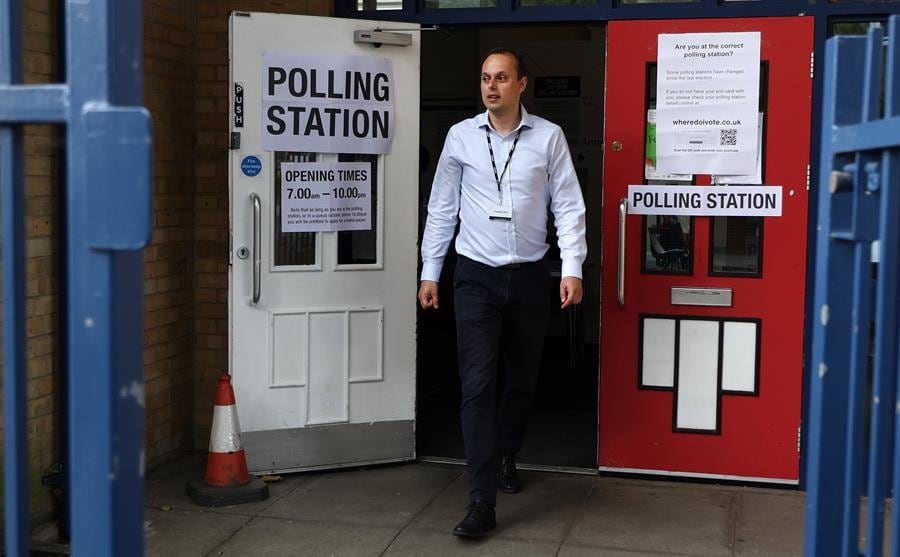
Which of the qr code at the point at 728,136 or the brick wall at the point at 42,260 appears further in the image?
the qr code at the point at 728,136

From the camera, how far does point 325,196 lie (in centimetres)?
527

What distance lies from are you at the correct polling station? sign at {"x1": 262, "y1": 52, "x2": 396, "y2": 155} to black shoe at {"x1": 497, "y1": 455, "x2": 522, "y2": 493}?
1614 millimetres

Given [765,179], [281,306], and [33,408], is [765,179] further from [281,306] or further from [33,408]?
[33,408]

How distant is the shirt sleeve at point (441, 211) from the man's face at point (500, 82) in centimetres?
27

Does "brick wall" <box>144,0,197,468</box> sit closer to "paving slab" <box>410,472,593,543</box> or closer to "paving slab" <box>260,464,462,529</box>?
"paving slab" <box>260,464,462,529</box>

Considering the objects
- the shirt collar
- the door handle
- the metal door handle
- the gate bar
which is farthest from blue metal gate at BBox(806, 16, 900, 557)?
the metal door handle

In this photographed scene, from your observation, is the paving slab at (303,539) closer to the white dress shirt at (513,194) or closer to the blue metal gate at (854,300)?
the white dress shirt at (513,194)

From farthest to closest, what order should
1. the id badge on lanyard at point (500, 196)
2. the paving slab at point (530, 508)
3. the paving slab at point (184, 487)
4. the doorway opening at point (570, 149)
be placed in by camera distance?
1. the doorway opening at point (570, 149)
2. the paving slab at point (184, 487)
3. the id badge on lanyard at point (500, 196)
4. the paving slab at point (530, 508)

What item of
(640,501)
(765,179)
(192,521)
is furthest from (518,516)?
(765,179)

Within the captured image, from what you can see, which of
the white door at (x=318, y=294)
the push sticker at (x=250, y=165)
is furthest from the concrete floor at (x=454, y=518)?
the push sticker at (x=250, y=165)

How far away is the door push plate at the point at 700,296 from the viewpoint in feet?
16.7

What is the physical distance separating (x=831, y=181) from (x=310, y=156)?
3.65m

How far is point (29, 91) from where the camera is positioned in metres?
1.62

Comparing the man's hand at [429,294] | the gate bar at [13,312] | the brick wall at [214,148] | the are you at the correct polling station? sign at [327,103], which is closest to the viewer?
the gate bar at [13,312]
